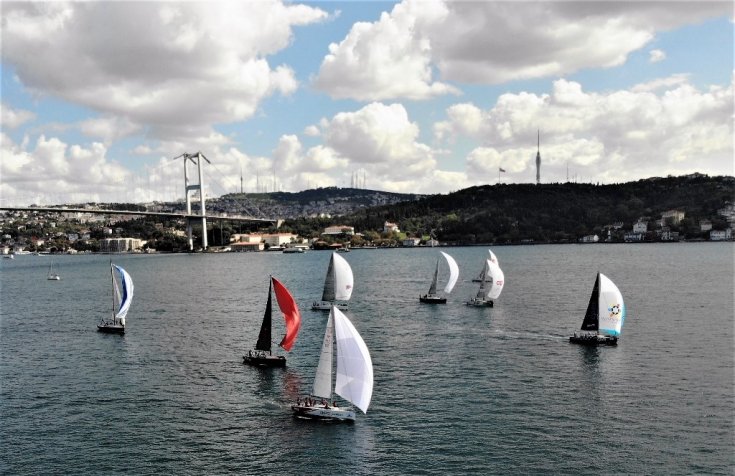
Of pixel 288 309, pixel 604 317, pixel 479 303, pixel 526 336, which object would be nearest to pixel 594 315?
pixel 604 317

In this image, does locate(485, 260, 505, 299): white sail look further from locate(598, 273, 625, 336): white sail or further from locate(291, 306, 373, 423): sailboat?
locate(291, 306, 373, 423): sailboat

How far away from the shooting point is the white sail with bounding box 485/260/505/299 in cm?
6931

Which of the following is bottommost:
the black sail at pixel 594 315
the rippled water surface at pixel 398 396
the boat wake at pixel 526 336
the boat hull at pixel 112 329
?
the rippled water surface at pixel 398 396

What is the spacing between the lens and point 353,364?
3045 cm

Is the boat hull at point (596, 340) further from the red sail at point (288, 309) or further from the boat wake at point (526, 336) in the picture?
the red sail at point (288, 309)

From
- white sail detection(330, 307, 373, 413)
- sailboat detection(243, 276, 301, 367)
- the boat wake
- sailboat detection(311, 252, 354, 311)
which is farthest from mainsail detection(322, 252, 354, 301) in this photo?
white sail detection(330, 307, 373, 413)

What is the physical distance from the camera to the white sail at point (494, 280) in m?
69.3

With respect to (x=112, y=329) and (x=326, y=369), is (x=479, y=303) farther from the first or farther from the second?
(x=326, y=369)

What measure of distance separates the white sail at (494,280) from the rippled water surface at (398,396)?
194 centimetres

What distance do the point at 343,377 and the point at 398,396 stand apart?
5.45 metres

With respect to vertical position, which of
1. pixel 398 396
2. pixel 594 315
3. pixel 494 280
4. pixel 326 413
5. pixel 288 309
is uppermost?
pixel 288 309

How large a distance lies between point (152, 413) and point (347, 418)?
428 inches

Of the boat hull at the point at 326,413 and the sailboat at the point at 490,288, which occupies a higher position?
Answer: the sailboat at the point at 490,288

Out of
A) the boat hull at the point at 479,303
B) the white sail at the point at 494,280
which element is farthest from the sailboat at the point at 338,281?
the white sail at the point at 494,280
